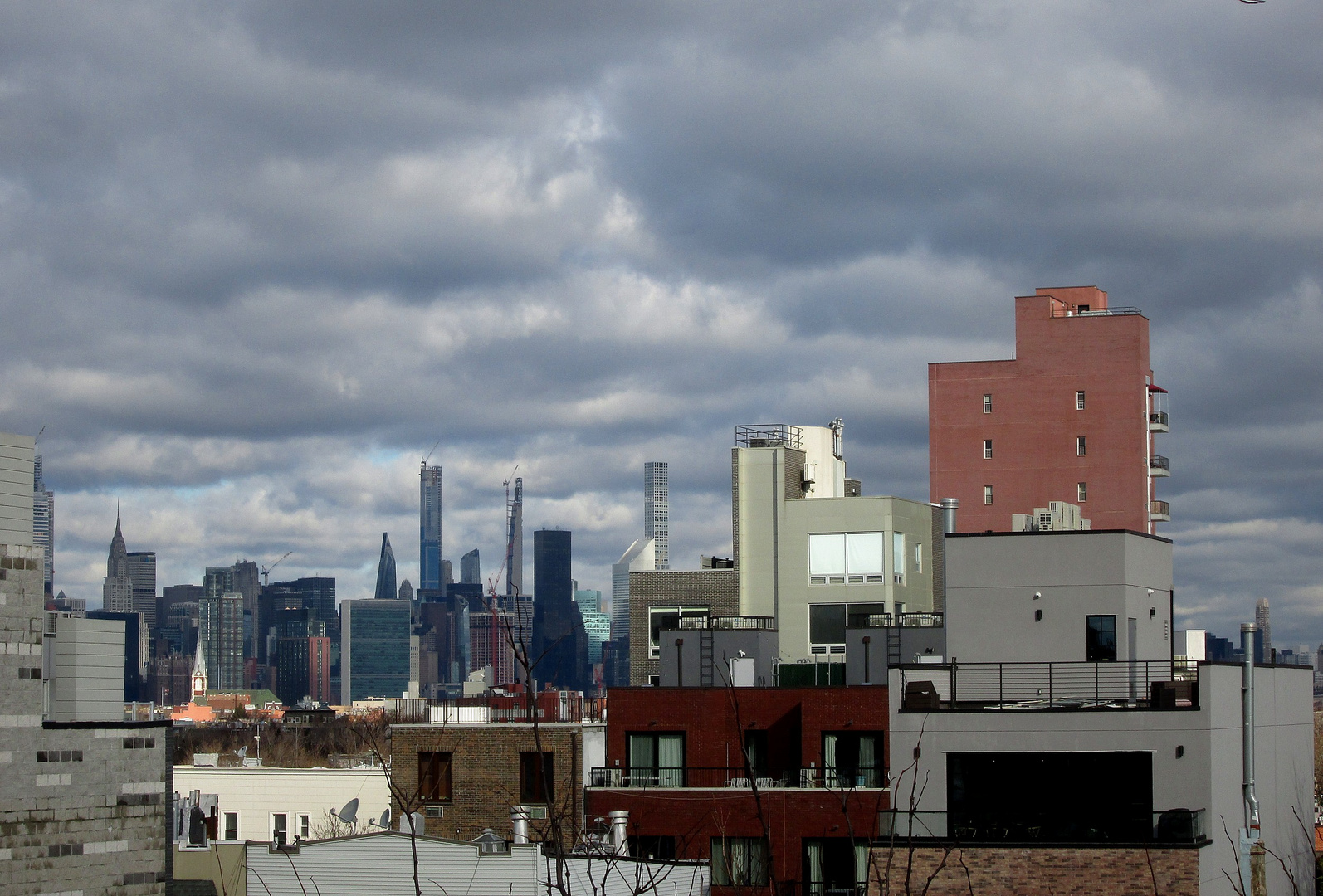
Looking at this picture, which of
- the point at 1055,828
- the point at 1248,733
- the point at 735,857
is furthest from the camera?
the point at 735,857

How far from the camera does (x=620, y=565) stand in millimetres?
109000

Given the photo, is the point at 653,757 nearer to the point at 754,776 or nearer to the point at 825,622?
the point at 754,776

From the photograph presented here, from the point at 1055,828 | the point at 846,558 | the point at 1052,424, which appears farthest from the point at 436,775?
the point at 1052,424

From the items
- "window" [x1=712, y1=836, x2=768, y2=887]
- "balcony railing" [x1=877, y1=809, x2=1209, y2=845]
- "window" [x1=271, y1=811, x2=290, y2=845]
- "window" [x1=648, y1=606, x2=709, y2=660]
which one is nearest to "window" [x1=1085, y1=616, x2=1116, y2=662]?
"balcony railing" [x1=877, y1=809, x2=1209, y2=845]

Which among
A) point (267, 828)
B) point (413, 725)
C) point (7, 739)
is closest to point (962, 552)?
point (413, 725)

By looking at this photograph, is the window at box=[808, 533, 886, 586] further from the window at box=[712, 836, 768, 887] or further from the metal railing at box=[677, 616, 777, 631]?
the window at box=[712, 836, 768, 887]

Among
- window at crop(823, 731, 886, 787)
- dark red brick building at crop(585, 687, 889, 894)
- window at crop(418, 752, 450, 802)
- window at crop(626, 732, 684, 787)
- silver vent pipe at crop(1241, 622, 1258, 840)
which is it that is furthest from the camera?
window at crop(418, 752, 450, 802)

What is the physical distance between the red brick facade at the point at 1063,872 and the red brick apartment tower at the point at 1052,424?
63121 millimetres

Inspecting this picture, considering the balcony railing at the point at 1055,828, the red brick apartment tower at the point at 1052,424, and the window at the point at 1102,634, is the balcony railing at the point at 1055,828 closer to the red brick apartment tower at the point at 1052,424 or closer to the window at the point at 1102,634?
the window at the point at 1102,634

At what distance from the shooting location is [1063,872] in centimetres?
4159

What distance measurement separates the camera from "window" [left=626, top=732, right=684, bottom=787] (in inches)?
2143

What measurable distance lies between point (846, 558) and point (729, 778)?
120 feet

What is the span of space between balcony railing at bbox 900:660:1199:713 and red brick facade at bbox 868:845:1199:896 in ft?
14.5

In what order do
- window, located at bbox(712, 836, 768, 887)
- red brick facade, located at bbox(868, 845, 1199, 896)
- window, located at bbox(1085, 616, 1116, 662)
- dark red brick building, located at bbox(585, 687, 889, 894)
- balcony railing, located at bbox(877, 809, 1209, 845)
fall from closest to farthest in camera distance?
red brick facade, located at bbox(868, 845, 1199, 896)
balcony railing, located at bbox(877, 809, 1209, 845)
window, located at bbox(712, 836, 768, 887)
dark red brick building, located at bbox(585, 687, 889, 894)
window, located at bbox(1085, 616, 1116, 662)
